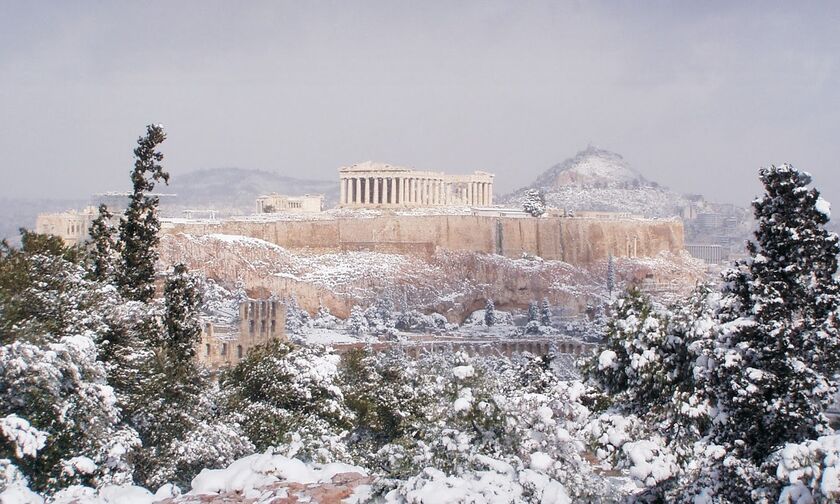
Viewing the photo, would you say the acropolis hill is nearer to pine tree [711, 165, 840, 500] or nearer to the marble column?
the marble column

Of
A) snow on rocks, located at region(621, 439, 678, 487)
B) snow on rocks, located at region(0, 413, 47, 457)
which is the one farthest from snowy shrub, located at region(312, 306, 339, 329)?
snow on rocks, located at region(621, 439, 678, 487)

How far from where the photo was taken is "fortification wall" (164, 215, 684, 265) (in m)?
95.2

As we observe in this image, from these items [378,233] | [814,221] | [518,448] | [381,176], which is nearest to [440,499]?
[518,448]

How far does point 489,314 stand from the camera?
86812 millimetres

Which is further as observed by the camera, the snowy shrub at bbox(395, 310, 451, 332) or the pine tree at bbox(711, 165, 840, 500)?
the snowy shrub at bbox(395, 310, 451, 332)

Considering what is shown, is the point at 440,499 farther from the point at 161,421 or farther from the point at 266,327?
the point at 266,327

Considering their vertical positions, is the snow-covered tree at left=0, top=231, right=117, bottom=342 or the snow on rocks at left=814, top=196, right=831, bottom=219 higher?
the snow on rocks at left=814, top=196, right=831, bottom=219

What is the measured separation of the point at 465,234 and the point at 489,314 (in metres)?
16.4

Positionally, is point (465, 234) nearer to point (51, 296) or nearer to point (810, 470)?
point (51, 296)

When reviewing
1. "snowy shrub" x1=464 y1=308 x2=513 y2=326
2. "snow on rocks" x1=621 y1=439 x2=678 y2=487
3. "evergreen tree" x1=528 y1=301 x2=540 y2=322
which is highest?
"snow on rocks" x1=621 y1=439 x2=678 y2=487

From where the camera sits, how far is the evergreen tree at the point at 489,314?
8594cm

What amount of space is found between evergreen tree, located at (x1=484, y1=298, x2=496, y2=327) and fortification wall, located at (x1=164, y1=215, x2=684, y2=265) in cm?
1122

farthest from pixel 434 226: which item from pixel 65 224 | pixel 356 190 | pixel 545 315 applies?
pixel 65 224

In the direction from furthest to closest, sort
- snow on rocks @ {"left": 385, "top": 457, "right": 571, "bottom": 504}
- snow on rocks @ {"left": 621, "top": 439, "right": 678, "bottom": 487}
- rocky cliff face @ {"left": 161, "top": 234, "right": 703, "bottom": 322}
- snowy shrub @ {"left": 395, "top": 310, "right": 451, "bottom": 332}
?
rocky cliff face @ {"left": 161, "top": 234, "right": 703, "bottom": 322}
snowy shrub @ {"left": 395, "top": 310, "right": 451, "bottom": 332}
snow on rocks @ {"left": 621, "top": 439, "right": 678, "bottom": 487}
snow on rocks @ {"left": 385, "top": 457, "right": 571, "bottom": 504}
